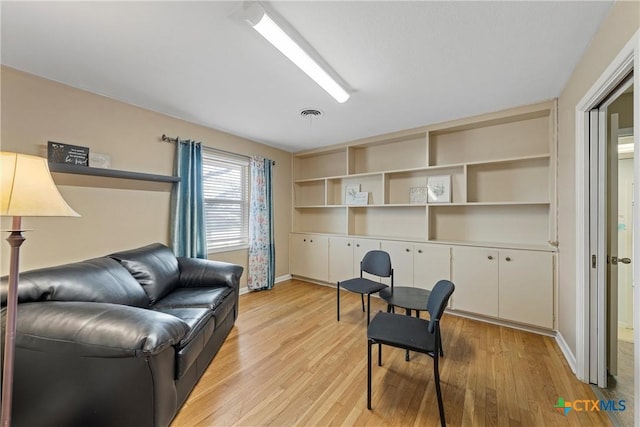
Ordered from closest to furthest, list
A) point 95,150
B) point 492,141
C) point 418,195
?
point 95,150 < point 492,141 < point 418,195

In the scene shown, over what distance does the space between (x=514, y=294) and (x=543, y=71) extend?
2.09 meters

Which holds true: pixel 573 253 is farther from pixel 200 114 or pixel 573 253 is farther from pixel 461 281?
pixel 200 114

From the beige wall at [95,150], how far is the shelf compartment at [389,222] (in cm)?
258

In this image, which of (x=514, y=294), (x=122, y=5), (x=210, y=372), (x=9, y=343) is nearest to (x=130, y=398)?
(x=9, y=343)

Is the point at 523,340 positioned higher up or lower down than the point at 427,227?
lower down

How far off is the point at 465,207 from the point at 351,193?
1.67 m

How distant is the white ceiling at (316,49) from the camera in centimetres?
147

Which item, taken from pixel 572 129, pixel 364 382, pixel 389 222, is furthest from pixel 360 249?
pixel 572 129

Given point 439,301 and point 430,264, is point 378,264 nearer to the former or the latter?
point 430,264

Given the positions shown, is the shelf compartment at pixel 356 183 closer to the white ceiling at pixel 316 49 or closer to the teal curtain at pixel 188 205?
the white ceiling at pixel 316 49

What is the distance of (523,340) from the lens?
2.49m

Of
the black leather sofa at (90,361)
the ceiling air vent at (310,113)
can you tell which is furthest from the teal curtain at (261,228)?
the black leather sofa at (90,361)

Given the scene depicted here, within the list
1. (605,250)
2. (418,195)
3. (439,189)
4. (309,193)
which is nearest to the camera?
(605,250)

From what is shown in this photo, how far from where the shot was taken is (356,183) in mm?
4309
